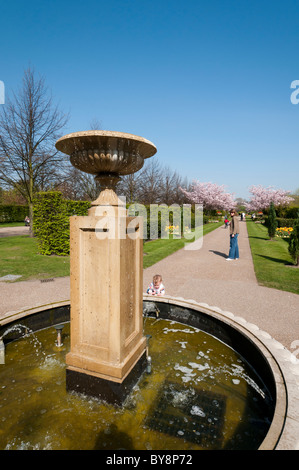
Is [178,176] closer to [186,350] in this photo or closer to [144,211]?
[144,211]

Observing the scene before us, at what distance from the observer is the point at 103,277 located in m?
2.71

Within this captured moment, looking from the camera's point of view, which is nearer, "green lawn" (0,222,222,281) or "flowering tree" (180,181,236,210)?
"green lawn" (0,222,222,281)

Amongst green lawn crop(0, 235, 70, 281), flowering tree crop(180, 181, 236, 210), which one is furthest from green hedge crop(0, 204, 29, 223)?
flowering tree crop(180, 181, 236, 210)

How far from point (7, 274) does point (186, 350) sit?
7481mm

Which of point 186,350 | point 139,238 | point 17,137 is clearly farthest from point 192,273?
point 17,137

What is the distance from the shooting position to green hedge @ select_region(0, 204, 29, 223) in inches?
1373

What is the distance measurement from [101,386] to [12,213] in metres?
38.8

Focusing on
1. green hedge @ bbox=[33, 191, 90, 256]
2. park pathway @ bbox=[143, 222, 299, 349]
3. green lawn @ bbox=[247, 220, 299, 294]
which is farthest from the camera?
green hedge @ bbox=[33, 191, 90, 256]

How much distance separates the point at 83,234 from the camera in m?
2.77

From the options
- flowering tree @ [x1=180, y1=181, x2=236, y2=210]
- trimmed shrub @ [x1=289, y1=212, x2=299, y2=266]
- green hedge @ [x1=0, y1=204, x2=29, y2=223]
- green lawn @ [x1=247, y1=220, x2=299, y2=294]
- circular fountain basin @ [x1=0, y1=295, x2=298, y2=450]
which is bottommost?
green lawn @ [x1=247, y1=220, x2=299, y2=294]

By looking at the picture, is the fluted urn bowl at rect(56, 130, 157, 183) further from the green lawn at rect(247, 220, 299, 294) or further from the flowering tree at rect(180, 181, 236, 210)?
the flowering tree at rect(180, 181, 236, 210)

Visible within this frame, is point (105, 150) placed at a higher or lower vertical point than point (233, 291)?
higher

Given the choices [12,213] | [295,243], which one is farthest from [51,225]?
[12,213]

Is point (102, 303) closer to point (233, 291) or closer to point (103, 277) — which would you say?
point (103, 277)
